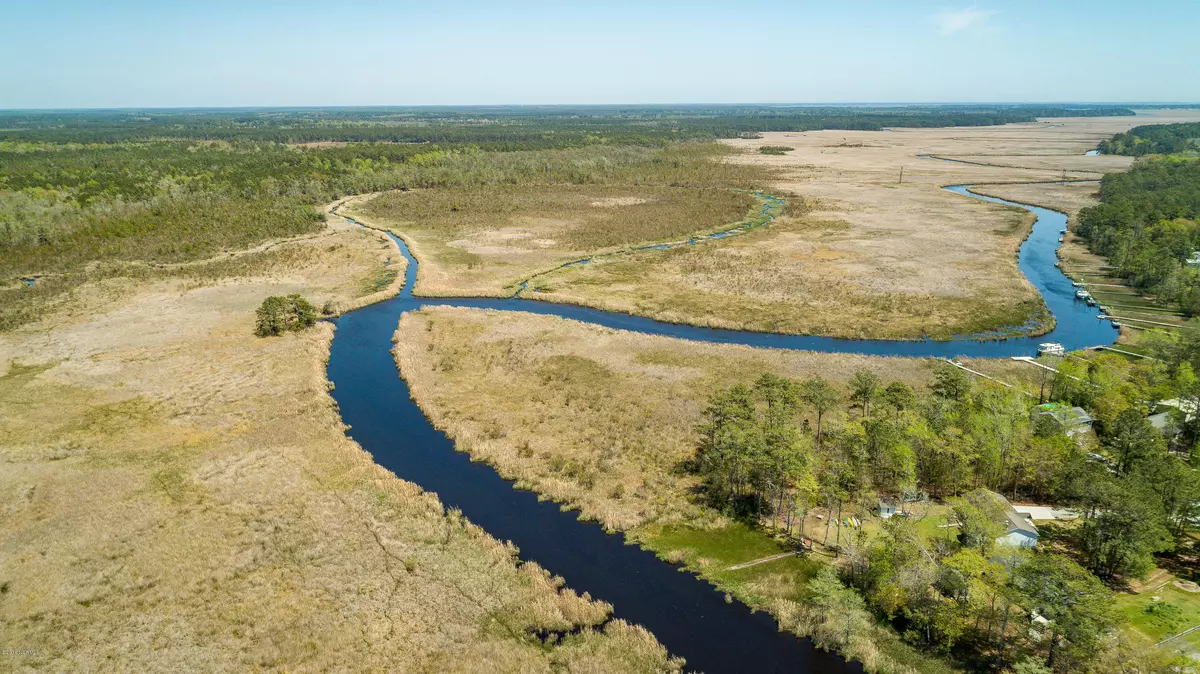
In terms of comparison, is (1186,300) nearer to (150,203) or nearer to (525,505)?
(525,505)

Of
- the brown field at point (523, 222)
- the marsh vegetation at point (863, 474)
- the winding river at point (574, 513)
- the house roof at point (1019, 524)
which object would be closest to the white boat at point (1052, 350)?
the winding river at point (574, 513)

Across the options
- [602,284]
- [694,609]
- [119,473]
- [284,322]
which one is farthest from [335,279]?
[694,609]

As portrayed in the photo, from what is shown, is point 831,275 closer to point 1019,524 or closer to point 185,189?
point 1019,524

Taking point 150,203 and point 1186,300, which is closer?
point 1186,300

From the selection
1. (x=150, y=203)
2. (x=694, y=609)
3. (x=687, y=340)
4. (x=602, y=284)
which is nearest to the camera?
(x=694, y=609)

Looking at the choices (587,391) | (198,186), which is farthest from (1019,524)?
(198,186)

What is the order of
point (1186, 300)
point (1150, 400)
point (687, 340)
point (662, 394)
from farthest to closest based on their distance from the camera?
1. point (1186, 300)
2. point (687, 340)
3. point (662, 394)
4. point (1150, 400)

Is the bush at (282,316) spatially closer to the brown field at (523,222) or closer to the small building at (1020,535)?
the brown field at (523,222)
